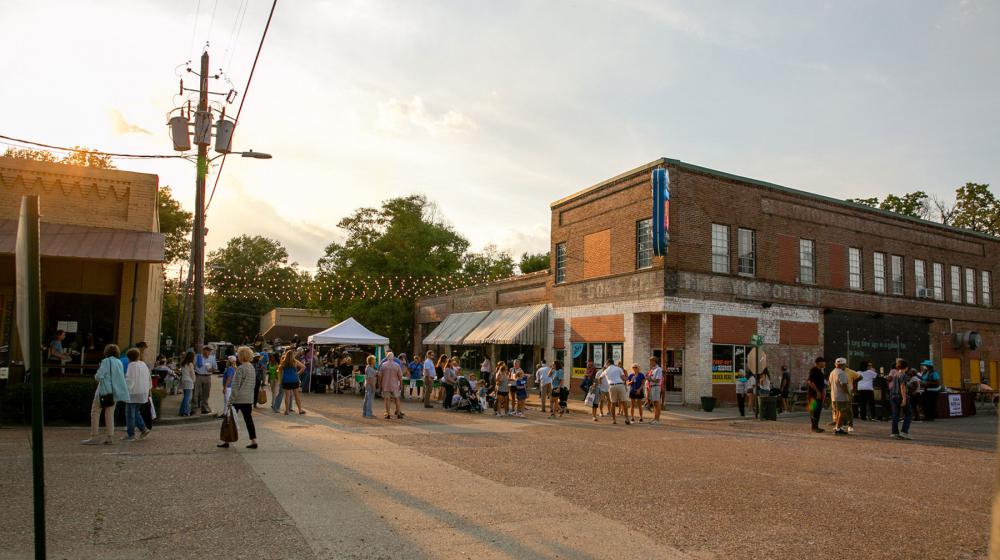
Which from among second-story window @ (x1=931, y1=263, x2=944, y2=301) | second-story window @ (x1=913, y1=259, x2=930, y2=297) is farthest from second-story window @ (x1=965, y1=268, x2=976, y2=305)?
second-story window @ (x1=913, y1=259, x2=930, y2=297)

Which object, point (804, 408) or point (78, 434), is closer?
point (78, 434)

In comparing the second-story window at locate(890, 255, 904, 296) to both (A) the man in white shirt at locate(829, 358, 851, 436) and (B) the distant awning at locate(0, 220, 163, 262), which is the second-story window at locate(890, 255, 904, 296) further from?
(B) the distant awning at locate(0, 220, 163, 262)

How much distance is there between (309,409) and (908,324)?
2686 centimetres

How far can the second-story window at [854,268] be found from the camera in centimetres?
2964

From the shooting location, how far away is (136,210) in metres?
19.7

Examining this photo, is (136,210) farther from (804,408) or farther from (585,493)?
(804,408)

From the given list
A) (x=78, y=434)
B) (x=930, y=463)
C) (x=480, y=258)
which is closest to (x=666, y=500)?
(x=930, y=463)

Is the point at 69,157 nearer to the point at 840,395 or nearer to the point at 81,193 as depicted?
the point at 81,193

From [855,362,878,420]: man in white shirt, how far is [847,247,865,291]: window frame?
9.43 m

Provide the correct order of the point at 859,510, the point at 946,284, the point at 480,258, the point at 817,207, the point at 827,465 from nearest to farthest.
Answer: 1. the point at 859,510
2. the point at 827,465
3. the point at 817,207
4. the point at 946,284
5. the point at 480,258

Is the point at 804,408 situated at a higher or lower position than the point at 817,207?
lower

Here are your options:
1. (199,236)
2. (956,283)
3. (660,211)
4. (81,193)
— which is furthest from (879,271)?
(81,193)

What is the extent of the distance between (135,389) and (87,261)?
9.08 m

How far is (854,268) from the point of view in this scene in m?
29.9
